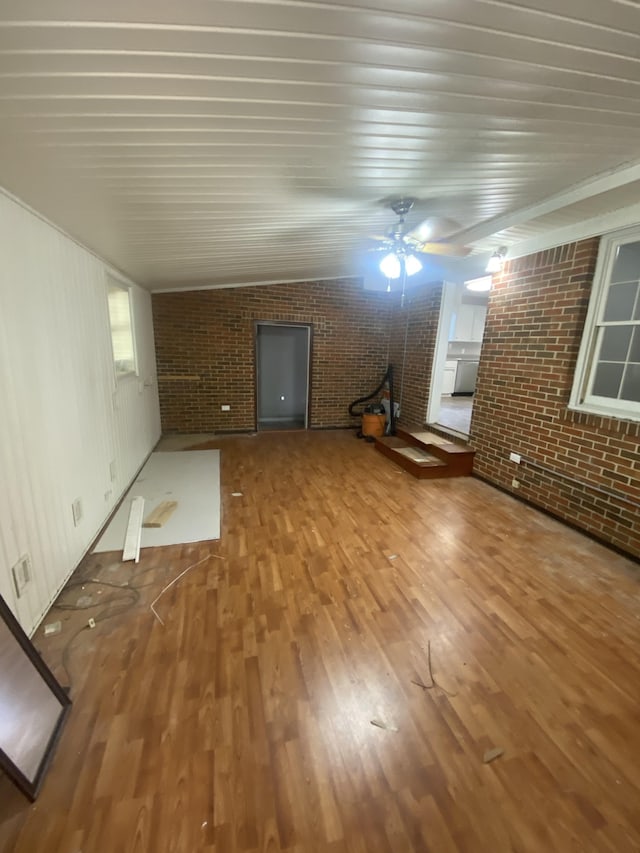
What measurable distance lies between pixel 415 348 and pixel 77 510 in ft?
15.6

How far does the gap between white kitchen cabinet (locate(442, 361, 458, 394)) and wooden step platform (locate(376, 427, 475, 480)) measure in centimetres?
339

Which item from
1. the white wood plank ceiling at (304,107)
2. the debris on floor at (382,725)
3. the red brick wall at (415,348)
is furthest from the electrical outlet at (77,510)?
the red brick wall at (415,348)

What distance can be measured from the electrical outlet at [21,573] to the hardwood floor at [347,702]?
32 cm

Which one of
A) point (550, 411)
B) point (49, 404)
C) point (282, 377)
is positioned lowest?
point (282, 377)

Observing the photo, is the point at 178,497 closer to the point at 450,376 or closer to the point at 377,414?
the point at 377,414

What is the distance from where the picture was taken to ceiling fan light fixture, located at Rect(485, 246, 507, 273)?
11.4 feet

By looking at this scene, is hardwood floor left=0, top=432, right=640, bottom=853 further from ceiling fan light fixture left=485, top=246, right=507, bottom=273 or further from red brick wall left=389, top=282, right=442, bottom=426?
red brick wall left=389, top=282, right=442, bottom=426

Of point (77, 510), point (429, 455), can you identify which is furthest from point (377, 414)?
point (77, 510)

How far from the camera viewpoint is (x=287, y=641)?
5.86ft

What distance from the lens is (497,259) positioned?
3477 mm

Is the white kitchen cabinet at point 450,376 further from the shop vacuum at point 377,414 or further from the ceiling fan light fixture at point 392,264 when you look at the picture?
the ceiling fan light fixture at point 392,264

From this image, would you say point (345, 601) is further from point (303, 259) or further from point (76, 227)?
point (303, 259)

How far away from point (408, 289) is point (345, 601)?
4.97 meters

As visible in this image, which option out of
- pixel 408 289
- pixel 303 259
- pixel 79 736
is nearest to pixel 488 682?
pixel 79 736
